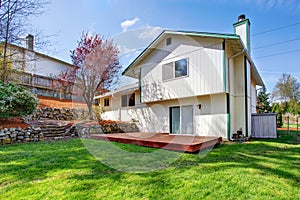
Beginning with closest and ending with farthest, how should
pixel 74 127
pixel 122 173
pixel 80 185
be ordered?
pixel 80 185 → pixel 122 173 → pixel 74 127

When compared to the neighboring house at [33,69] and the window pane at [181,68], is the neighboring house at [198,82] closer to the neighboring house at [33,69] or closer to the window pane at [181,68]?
Answer: the window pane at [181,68]

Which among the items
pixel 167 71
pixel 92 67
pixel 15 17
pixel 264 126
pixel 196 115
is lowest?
pixel 264 126

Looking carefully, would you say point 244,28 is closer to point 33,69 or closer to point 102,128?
point 102,128

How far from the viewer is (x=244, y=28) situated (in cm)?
1023

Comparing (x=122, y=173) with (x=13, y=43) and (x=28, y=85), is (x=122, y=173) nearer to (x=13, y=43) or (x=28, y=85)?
(x=13, y=43)

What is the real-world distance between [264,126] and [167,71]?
6.09 metres

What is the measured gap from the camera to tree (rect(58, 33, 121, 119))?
1283 cm

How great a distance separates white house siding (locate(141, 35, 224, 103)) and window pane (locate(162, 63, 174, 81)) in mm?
213

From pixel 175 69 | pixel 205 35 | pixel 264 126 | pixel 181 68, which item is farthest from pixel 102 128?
pixel 264 126

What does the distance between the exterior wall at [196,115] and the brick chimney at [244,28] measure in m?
4.12

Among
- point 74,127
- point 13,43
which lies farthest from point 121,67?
point 13,43

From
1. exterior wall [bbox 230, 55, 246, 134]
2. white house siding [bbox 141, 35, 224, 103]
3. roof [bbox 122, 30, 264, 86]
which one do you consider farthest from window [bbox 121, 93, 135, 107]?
exterior wall [bbox 230, 55, 246, 134]

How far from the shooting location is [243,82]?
356 inches

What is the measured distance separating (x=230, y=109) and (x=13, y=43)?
40.9ft
